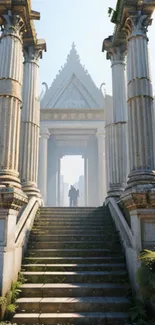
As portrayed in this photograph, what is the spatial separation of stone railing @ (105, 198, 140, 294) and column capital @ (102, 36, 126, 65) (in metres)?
5.17

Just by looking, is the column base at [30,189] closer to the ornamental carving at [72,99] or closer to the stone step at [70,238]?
the stone step at [70,238]

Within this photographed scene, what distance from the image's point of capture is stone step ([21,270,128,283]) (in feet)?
18.0

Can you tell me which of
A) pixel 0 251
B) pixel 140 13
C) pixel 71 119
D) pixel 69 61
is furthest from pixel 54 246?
pixel 69 61

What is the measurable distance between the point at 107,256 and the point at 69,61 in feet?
53.7

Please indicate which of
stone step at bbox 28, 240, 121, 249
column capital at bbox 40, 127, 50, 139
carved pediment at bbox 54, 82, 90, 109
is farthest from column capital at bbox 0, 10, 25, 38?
carved pediment at bbox 54, 82, 90, 109

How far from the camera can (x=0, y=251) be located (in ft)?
16.5

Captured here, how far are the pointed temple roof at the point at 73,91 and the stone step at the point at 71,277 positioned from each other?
45.5 feet

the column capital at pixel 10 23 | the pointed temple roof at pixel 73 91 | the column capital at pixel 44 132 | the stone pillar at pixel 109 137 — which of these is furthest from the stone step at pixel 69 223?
the pointed temple roof at pixel 73 91

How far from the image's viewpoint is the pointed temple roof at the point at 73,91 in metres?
18.3

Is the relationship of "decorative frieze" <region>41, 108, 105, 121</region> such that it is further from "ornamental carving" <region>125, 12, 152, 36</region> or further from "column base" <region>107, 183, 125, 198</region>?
"ornamental carving" <region>125, 12, 152, 36</region>

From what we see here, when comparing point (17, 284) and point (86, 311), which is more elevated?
point (17, 284)

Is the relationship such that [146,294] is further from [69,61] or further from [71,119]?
[69,61]

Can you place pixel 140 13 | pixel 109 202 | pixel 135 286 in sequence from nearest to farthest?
pixel 135 286 < pixel 140 13 < pixel 109 202

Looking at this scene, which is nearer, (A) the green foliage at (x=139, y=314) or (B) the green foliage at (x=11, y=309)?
Answer: (A) the green foliage at (x=139, y=314)
